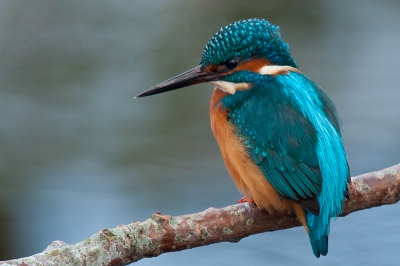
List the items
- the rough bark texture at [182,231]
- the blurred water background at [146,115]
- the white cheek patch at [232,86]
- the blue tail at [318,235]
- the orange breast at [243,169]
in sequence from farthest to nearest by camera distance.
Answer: the blurred water background at [146,115]
the white cheek patch at [232,86]
the orange breast at [243,169]
the blue tail at [318,235]
the rough bark texture at [182,231]

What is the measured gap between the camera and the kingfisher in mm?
2260

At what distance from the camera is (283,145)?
231 cm

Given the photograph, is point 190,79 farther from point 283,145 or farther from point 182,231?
point 182,231

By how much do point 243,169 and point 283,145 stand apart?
188mm

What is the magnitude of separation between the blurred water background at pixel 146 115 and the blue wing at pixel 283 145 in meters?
1.34

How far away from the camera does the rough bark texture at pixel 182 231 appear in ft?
6.69

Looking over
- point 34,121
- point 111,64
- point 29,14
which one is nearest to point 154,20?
point 111,64

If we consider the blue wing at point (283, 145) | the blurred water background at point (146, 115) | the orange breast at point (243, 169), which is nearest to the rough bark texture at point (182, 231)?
the orange breast at point (243, 169)

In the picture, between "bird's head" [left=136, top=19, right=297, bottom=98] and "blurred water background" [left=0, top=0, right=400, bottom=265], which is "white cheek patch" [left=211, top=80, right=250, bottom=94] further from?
"blurred water background" [left=0, top=0, right=400, bottom=265]

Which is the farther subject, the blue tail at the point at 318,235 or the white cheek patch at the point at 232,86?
the white cheek patch at the point at 232,86

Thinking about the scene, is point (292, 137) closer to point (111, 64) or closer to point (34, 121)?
point (34, 121)

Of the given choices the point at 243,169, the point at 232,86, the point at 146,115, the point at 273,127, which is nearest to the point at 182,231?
the point at 243,169

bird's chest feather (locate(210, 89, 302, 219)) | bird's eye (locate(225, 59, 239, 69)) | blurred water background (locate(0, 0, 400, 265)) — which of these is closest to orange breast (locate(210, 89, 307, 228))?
bird's chest feather (locate(210, 89, 302, 219))

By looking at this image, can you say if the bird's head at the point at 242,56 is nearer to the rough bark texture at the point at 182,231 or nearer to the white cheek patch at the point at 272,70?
the white cheek patch at the point at 272,70
